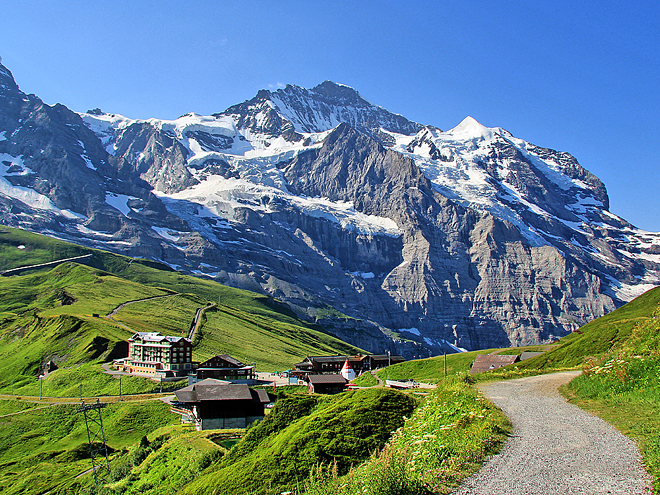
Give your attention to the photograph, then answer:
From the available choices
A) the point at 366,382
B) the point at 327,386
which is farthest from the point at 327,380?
the point at 366,382

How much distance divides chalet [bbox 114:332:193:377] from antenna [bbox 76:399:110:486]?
27277mm

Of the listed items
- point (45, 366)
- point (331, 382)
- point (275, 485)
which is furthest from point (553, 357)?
point (45, 366)

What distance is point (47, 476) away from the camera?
5719cm

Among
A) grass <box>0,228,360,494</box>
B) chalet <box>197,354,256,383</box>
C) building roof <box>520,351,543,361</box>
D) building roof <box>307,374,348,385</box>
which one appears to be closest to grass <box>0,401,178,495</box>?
grass <box>0,228,360,494</box>

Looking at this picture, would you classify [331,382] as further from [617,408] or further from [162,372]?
[162,372]

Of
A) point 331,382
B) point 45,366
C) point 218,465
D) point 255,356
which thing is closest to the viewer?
point 218,465

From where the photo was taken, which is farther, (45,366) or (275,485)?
(45,366)

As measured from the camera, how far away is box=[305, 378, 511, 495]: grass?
11.4 meters

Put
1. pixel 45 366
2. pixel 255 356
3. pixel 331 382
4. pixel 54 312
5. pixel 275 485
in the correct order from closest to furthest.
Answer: pixel 275 485 → pixel 331 382 → pixel 45 366 → pixel 54 312 → pixel 255 356

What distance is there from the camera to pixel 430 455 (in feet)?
45.3

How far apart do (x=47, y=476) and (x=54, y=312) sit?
9108 centimetres

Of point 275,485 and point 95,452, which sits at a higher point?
point 275,485

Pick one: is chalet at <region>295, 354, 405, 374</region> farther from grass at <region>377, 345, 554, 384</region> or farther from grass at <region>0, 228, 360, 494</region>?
grass at <region>377, 345, 554, 384</region>

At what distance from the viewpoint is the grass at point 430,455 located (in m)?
11.4
